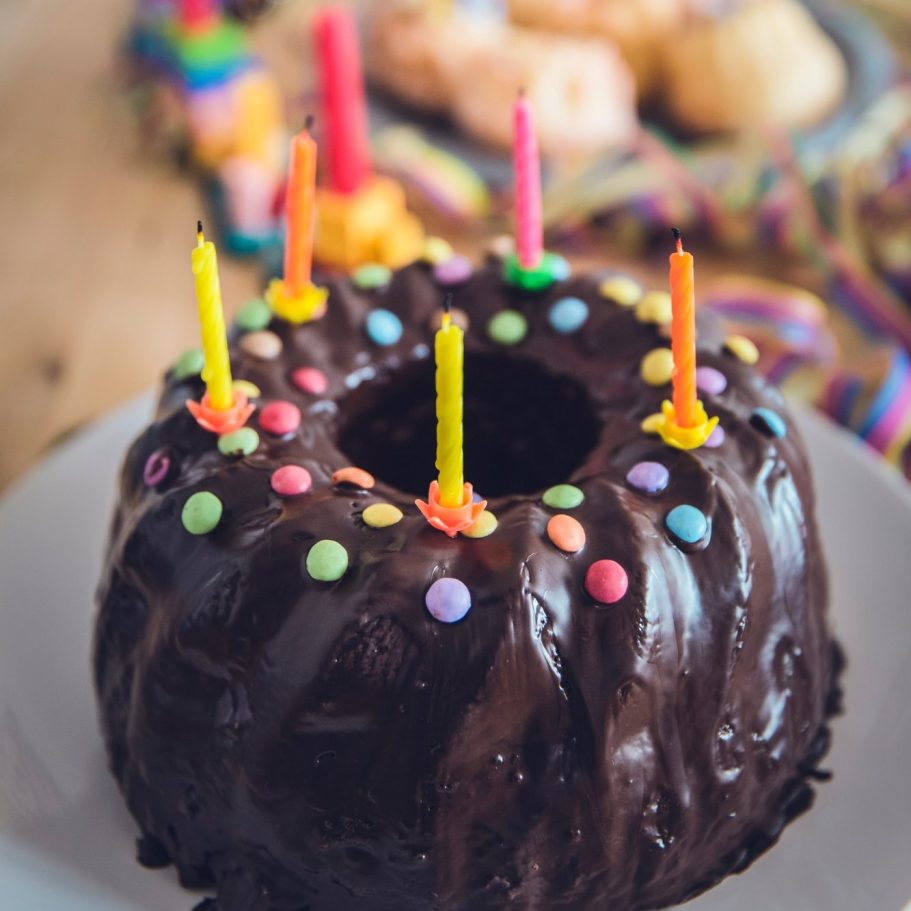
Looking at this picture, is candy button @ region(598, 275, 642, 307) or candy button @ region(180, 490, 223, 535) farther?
candy button @ region(598, 275, 642, 307)

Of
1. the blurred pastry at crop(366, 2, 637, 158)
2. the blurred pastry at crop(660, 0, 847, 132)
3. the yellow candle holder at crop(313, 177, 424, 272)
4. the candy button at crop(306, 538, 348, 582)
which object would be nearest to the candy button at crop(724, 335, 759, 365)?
the candy button at crop(306, 538, 348, 582)

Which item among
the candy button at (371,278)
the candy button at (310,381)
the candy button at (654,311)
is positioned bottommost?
the candy button at (310,381)

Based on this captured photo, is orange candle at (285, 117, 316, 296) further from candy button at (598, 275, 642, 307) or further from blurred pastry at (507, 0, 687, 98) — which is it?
blurred pastry at (507, 0, 687, 98)

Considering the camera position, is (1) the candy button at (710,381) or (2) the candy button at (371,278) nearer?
(1) the candy button at (710,381)

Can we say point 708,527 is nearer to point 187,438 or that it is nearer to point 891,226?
point 187,438

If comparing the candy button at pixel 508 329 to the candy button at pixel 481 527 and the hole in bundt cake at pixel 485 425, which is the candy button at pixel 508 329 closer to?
the hole in bundt cake at pixel 485 425

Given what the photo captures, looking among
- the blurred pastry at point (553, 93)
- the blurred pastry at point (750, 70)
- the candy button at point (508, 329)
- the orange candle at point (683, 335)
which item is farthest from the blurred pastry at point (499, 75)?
the orange candle at point (683, 335)
